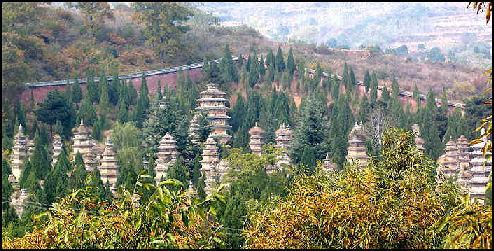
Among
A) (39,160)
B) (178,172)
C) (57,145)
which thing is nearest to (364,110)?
(178,172)

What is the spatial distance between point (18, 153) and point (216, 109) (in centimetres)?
1313

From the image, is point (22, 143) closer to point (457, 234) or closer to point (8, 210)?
point (8, 210)

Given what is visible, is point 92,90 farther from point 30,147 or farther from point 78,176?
point 78,176

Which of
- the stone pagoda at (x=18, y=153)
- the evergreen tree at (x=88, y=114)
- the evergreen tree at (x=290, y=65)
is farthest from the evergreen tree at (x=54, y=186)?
the evergreen tree at (x=290, y=65)

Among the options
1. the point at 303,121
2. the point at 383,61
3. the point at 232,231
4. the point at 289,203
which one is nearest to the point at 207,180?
the point at 303,121

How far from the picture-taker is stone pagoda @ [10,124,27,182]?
55.6m

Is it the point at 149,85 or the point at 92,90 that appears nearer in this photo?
the point at 92,90

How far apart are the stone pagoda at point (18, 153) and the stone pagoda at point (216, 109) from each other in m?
11.3

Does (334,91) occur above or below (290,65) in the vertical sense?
below

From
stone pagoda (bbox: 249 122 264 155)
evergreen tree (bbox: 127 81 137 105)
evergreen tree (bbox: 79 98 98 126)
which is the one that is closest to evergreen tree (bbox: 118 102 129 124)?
evergreen tree (bbox: 79 98 98 126)

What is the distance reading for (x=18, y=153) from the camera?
5606 centimetres

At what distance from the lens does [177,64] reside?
81.4 metres

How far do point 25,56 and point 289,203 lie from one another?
162 feet

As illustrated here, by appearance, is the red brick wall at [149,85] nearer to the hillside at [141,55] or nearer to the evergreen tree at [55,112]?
the hillside at [141,55]
